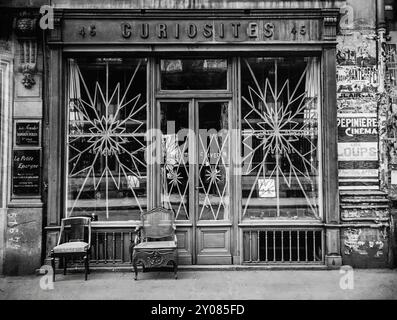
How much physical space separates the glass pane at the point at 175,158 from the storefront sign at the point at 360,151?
276 centimetres

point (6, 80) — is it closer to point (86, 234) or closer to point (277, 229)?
point (86, 234)

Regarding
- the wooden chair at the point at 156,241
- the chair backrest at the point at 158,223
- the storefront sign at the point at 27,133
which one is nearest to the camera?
the wooden chair at the point at 156,241

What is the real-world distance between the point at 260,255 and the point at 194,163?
2.00 meters

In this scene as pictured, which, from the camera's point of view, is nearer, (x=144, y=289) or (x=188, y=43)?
(x=144, y=289)

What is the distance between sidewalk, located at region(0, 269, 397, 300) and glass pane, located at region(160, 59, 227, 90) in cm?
328

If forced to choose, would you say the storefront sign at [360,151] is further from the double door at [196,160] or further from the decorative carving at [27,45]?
the decorative carving at [27,45]

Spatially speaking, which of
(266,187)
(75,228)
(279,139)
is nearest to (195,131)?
(279,139)

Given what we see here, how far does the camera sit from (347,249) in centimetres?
698

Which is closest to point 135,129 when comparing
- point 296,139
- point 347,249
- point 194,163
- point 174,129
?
point 174,129

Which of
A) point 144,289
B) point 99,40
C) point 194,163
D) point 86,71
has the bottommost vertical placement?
point 144,289

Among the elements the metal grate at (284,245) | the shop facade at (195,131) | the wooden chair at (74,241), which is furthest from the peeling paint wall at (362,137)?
the wooden chair at (74,241)

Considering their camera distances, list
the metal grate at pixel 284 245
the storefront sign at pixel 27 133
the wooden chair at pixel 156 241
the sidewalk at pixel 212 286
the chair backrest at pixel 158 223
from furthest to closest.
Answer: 1. the metal grate at pixel 284 245
2. the storefront sign at pixel 27 133
3. the chair backrest at pixel 158 223
4. the wooden chair at pixel 156 241
5. the sidewalk at pixel 212 286

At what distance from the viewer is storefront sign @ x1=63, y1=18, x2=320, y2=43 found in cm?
701

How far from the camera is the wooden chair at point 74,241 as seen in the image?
20.7 feet
